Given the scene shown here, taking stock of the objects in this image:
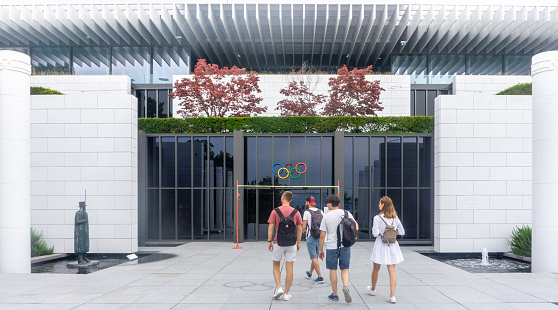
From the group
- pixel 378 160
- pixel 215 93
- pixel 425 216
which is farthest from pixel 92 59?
pixel 425 216

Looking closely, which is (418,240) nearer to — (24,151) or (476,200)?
(476,200)

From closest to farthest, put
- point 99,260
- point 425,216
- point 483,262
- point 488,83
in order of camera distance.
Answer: point 483,262 → point 99,260 → point 425,216 → point 488,83

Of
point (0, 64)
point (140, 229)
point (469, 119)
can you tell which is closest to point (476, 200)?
point (469, 119)

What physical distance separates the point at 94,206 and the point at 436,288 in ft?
37.8

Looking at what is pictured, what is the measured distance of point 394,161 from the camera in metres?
17.4

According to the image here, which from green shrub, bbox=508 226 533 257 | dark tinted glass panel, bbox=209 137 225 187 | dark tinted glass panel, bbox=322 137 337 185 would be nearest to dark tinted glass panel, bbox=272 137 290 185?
dark tinted glass panel, bbox=322 137 337 185

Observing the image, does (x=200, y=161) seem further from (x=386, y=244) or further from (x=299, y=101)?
(x=386, y=244)

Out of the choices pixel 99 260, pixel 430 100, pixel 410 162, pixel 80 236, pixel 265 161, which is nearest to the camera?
pixel 80 236

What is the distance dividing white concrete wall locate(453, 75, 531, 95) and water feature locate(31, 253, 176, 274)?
2000cm

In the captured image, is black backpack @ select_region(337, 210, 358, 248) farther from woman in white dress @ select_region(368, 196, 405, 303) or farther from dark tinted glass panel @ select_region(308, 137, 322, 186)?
dark tinted glass panel @ select_region(308, 137, 322, 186)

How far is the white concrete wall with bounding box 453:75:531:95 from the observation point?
79.7ft

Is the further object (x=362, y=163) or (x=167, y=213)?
(x=362, y=163)

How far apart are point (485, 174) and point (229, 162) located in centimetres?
1011

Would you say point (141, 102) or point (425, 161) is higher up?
point (141, 102)
